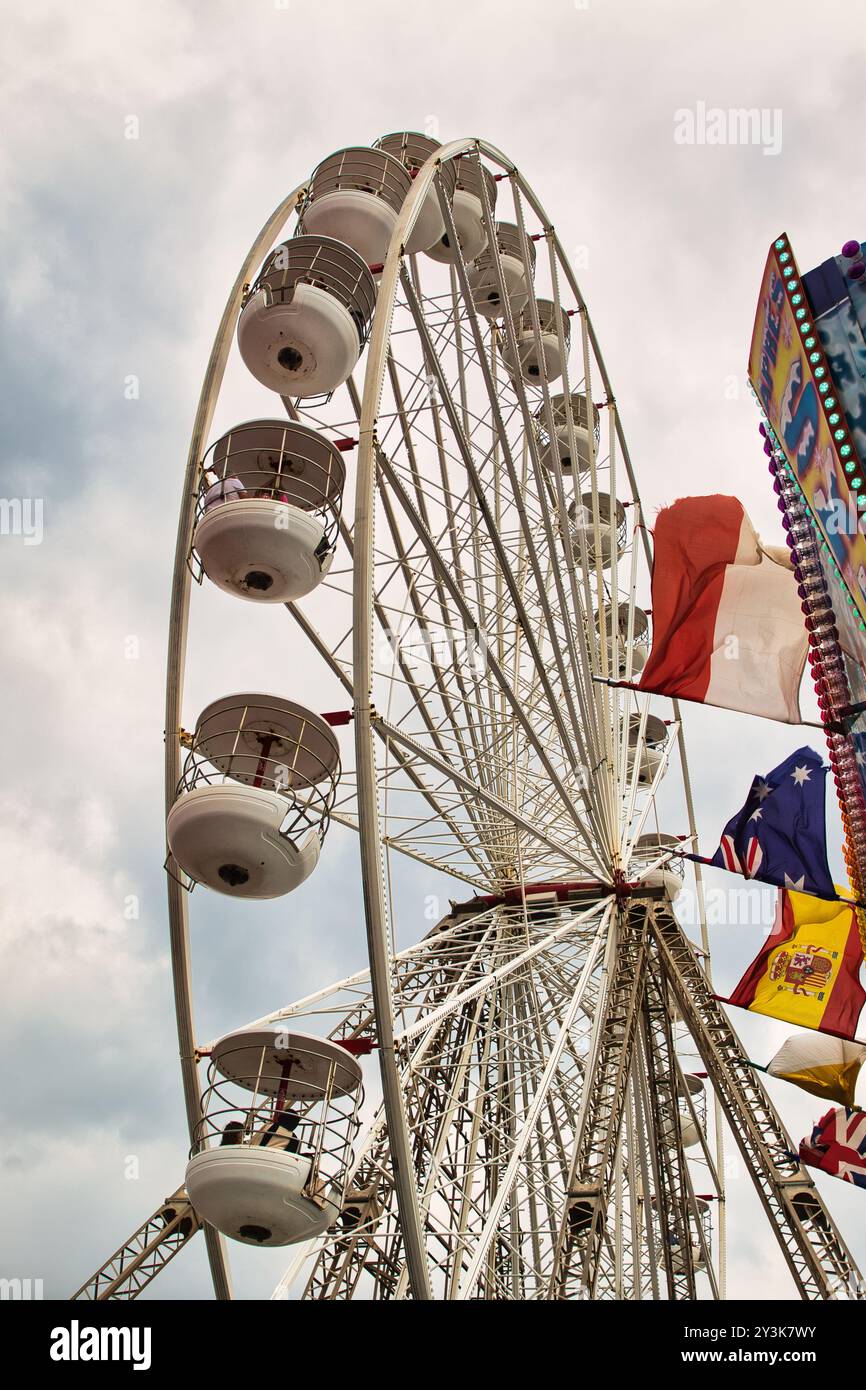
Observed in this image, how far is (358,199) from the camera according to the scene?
16.4m

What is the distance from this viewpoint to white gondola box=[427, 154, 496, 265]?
18.8 m

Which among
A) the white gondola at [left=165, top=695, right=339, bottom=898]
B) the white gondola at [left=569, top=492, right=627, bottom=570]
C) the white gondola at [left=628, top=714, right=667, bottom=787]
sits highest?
the white gondola at [left=569, top=492, right=627, bottom=570]

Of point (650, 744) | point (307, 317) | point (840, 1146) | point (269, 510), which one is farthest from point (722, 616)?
point (650, 744)

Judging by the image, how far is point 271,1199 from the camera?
11.6 metres

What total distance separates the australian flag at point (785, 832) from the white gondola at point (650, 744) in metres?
9.66

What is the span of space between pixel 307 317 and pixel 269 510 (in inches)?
110

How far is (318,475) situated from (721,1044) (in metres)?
10.7

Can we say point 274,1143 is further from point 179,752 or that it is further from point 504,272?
point 504,272

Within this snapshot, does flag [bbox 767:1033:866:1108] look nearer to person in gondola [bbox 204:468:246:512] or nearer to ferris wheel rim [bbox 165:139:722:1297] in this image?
ferris wheel rim [bbox 165:139:722:1297]

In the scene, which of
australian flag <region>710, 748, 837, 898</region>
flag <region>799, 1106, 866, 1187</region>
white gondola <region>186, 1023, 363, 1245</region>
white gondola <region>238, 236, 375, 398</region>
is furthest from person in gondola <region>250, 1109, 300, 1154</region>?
white gondola <region>238, 236, 375, 398</region>

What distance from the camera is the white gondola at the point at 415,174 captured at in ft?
55.6

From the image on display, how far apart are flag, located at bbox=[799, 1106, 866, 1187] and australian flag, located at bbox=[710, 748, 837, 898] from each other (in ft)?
12.9
